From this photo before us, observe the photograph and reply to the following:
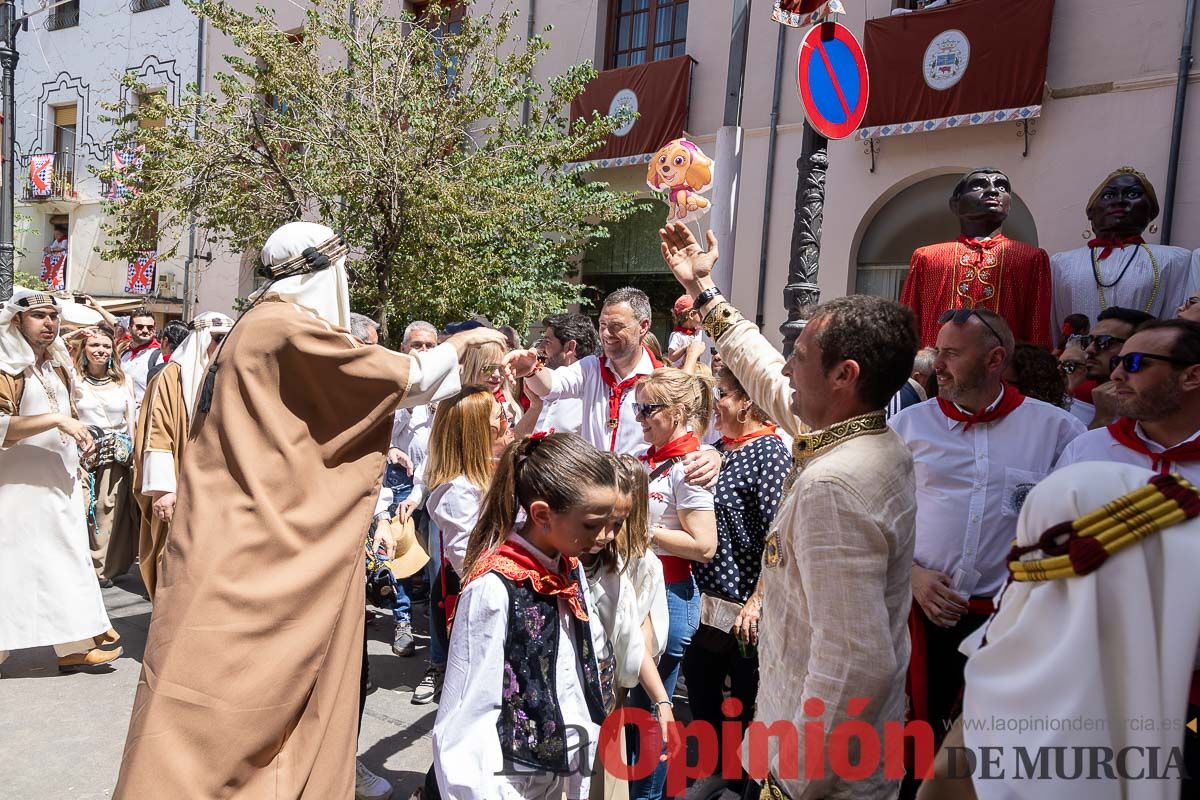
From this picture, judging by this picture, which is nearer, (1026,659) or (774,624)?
(1026,659)

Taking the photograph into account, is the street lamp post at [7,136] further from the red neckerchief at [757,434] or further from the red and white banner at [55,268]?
the red and white banner at [55,268]

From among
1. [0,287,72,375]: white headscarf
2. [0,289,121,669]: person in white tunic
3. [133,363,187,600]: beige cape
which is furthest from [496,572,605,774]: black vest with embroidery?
→ [0,287,72,375]: white headscarf

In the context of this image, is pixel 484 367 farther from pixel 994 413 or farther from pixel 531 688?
pixel 994 413

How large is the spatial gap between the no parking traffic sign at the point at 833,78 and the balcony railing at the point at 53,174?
20.8m

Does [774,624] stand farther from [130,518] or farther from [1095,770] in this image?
[130,518]

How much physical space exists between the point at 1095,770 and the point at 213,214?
12101 millimetres

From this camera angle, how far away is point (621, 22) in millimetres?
13039

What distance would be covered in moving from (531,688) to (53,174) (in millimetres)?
22734

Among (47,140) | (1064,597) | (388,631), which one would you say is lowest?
(388,631)

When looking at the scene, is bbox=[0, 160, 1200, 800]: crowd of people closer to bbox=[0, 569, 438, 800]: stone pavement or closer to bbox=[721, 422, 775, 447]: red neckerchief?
bbox=[721, 422, 775, 447]: red neckerchief

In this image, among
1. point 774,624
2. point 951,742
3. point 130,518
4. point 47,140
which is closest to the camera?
point 951,742

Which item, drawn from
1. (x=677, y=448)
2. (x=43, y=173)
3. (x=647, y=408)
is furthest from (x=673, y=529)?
(x=43, y=173)

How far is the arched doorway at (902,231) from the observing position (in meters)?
10.1

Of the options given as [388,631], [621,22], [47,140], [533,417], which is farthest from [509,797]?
[47,140]
